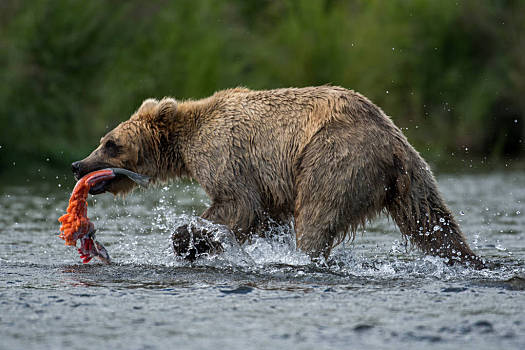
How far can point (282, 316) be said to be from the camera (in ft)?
15.8

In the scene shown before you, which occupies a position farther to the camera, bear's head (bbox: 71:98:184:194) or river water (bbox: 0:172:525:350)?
bear's head (bbox: 71:98:184:194)

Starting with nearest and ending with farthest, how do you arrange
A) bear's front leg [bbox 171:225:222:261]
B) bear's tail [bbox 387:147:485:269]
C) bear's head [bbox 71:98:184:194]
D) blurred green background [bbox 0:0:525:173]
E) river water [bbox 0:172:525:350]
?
river water [bbox 0:172:525:350] < bear's tail [bbox 387:147:485:269] < bear's front leg [bbox 171:225:222:261] < bear's head [bbox 71:98:184:194] < blurred green background [bbox 0:0:525:173]

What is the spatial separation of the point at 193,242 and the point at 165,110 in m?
1.16

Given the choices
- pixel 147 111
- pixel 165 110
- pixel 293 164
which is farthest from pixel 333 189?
pixel 147 111

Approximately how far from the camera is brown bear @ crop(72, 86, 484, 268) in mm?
6047

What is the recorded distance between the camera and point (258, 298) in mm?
5312

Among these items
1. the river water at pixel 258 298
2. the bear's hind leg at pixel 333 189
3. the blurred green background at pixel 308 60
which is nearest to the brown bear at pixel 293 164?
the bear's hind leg at pixel 333 189

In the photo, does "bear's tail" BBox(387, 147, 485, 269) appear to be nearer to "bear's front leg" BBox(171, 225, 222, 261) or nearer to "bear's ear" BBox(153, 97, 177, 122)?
"bear's front leg" BBox(171, 225, 222, 261)

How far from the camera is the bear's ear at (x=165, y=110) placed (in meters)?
7.03

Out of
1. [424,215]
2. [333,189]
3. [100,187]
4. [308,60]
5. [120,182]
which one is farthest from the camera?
[308,60]

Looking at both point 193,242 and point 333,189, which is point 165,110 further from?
point 333,189

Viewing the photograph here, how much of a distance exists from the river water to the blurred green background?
9235 millimetres

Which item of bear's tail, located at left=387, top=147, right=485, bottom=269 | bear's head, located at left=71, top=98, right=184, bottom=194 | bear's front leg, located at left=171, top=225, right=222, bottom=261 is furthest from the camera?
bear's head, located at left=71, top=98, right=184, bottom=194

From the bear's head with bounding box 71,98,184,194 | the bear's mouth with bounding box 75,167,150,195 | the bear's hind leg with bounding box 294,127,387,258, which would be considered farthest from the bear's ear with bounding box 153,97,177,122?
the bear's hind leg with bounding box 294,127,387,258
